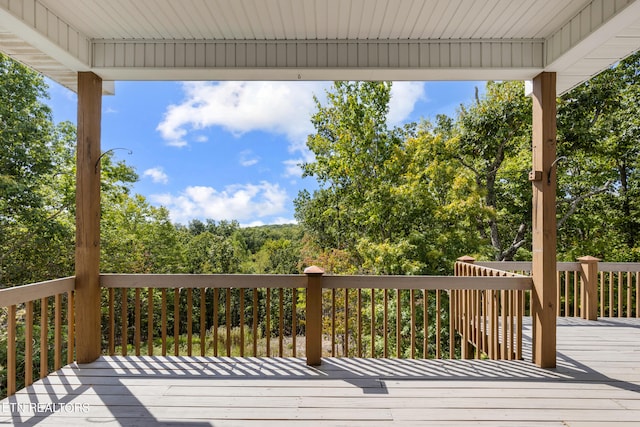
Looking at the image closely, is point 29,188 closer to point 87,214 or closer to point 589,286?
point 87,214

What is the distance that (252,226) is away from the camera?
32.3 metres

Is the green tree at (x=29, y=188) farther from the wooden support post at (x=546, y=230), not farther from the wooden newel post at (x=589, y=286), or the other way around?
the wooden newel post at (x=589, y=286)

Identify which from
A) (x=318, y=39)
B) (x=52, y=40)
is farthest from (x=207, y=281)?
(x=318, y=39)

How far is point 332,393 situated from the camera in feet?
10.1

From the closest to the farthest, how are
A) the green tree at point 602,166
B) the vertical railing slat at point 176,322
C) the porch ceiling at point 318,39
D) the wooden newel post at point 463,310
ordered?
the porch ceiling at point 318,39 → the vertical railing slat at point 176,322 → the wooden newel post at point 463,310 → the green tree at point 602,166

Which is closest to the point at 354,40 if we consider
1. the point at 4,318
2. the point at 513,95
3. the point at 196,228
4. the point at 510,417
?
the point at 510,417

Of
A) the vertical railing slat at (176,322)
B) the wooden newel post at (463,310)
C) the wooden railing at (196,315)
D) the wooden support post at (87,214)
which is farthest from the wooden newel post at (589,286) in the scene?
the wooden support post at (87,214)

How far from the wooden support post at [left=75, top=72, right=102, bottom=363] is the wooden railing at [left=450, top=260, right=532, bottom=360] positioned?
3.87 metres

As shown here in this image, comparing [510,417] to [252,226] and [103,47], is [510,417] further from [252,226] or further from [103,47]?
[252,226]

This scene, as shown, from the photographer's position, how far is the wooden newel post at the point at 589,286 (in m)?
5.69

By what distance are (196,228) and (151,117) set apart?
34.8 ft

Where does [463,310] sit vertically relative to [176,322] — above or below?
below

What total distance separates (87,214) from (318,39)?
2724 mm

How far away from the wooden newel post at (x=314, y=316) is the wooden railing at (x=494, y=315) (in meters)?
1.71
